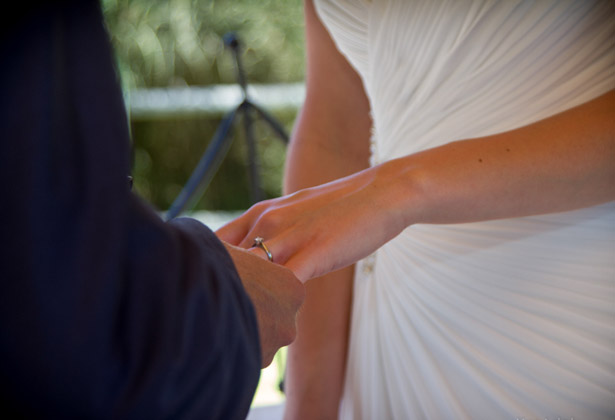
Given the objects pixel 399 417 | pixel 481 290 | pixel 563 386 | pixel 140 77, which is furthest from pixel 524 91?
pixel 140 77

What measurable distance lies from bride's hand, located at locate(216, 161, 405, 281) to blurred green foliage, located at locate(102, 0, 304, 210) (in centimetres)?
320

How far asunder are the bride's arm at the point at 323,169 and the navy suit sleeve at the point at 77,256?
1.87ft

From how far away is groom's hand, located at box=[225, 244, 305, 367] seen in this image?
46cm

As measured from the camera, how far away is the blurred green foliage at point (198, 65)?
366 centimetres

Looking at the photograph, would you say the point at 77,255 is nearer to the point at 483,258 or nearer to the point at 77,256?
the point at 77,256

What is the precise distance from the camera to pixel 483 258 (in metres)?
0.82

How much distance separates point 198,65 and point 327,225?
344 cm

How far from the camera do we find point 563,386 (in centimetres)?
73

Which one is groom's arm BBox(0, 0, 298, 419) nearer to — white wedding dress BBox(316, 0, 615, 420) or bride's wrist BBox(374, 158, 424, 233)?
bride's wrist BBox(374, 158, 424, 233)

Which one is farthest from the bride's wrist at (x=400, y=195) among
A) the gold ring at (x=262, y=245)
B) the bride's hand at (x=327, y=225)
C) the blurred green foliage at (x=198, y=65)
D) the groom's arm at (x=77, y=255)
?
the blurred green foliage at (x=198, y=65)

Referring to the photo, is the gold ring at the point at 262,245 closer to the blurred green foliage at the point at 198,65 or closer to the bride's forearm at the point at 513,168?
the bride's forearm at the point at 513,168

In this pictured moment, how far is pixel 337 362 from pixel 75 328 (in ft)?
2.21

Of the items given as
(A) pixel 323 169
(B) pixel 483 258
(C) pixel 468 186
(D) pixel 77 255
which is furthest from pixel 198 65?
(D) pixel 77 255

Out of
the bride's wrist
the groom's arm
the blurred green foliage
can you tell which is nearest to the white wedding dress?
the bride's wrist
